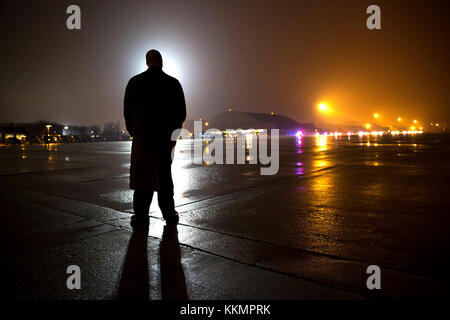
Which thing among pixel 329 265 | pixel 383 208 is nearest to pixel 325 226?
pixel 329 265

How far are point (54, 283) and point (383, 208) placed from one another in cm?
414

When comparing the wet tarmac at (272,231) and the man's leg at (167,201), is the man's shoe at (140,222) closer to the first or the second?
the wet tarmac at (272,231)

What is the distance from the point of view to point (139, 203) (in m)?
3.44

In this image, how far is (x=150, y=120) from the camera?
3.27m

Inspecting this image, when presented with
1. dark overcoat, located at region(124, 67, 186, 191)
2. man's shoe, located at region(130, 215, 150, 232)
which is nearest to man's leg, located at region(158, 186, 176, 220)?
dark overcoat, located at region(124, 67, 186, 191)

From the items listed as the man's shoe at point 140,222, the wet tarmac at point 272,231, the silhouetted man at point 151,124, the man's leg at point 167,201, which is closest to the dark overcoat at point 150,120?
the silhouetted man at point 151,124

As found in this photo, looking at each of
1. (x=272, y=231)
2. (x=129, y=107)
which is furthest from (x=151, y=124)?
(x=272, y=231)

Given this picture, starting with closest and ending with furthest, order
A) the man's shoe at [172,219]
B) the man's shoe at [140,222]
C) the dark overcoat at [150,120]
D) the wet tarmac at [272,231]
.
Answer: the wet tarmac at [272,231]
the dark overcoat at [150,120]
the man's shoe at [140,222]
the man's shoe at [172,219]

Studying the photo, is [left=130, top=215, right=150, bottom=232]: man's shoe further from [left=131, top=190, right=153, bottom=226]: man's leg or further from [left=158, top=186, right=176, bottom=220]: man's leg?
[left=158, top=186, right=176, bottom=220]: man's leg

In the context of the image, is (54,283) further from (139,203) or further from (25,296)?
(139,203)

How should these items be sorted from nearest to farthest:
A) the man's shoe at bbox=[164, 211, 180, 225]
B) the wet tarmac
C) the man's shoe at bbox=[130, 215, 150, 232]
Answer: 1. the wet tarmac
2. the man's shoe at bbox=[130, 215, 150, 232]
3. the man's shoe at bbox=[164, 211, 180, 225]

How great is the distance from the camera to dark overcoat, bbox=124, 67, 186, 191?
3.27 m

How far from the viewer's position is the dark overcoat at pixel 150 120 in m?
3.27

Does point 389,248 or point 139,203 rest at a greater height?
point 139,203
